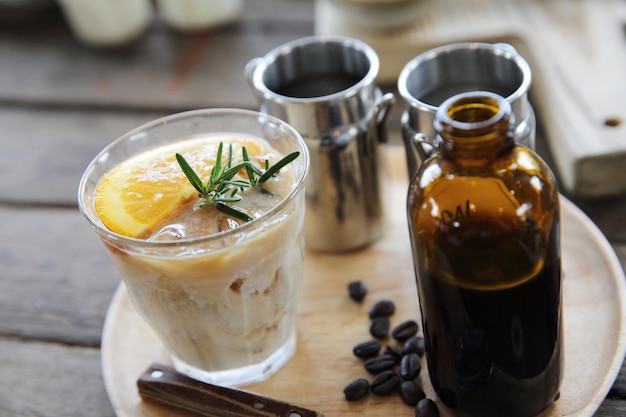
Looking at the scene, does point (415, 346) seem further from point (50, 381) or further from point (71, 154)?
point (71, 154)

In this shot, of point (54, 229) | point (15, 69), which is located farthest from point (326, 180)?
point (15, 69)

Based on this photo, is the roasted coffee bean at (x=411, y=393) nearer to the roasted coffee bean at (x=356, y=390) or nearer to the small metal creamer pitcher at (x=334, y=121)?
the roasted coffee bean at (x=356, y=390)

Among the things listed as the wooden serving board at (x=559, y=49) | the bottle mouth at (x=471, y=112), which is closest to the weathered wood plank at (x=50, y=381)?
the bottle mouth at (x=471, y=112)

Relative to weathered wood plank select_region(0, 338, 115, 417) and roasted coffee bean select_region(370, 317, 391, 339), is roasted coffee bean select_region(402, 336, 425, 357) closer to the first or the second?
roasted coffee bean select_region(370, 317, 391, 339)

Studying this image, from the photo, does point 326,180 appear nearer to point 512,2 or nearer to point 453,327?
point 453,327

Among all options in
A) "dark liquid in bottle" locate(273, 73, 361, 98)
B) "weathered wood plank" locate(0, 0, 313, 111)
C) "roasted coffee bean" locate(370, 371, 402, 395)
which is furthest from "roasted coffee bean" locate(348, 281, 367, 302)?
"weathered wood plank" locate(0, 0, 313, 111)

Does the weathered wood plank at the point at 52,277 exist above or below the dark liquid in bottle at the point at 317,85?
below

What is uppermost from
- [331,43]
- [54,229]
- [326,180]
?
[331,43]
